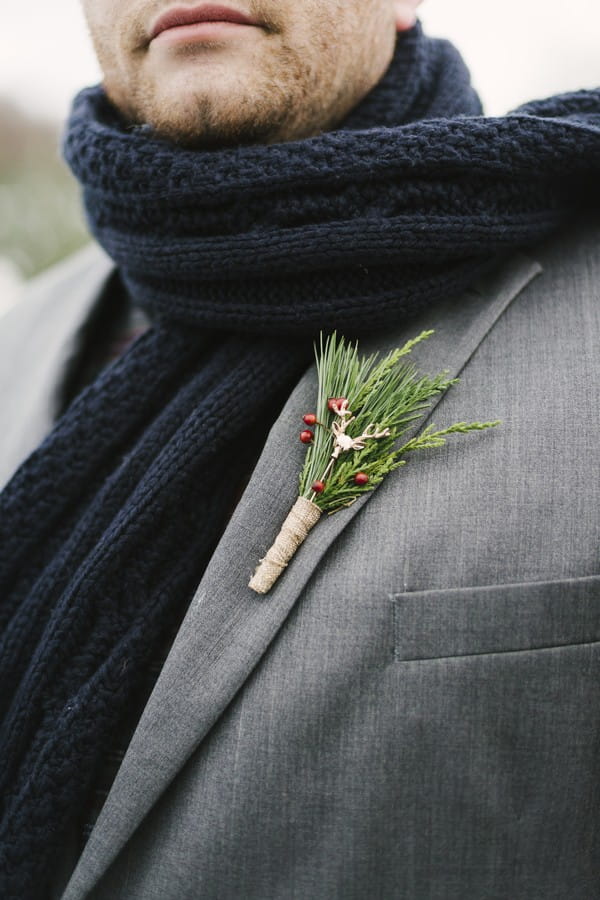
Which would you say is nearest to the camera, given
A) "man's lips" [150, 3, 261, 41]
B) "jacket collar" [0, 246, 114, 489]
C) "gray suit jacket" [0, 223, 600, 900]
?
"gray suit jacket" [0, 223, 600, 900]

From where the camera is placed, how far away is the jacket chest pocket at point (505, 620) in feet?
3.19

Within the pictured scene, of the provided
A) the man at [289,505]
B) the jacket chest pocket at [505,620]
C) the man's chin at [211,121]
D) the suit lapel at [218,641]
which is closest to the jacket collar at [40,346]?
the man at [289,505]

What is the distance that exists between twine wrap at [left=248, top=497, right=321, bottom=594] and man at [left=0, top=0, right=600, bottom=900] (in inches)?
0.7

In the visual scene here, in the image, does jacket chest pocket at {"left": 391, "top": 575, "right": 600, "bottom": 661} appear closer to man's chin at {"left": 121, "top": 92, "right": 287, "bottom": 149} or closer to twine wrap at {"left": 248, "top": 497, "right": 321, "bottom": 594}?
twine wrap at {"left": 248, "top": 497, "right": 321, "bottom": 594}

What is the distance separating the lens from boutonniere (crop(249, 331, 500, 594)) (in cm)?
105

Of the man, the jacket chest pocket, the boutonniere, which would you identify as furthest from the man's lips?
the jacket chest pocket

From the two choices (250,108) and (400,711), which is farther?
(250,108)

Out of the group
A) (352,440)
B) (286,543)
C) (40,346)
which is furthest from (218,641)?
(40,346)

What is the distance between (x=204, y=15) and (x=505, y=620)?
109 centimetres

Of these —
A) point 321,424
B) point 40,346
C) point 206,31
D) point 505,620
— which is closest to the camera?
point 505,620

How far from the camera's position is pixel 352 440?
3.46ft

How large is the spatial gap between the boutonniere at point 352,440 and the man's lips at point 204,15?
0.60 metres

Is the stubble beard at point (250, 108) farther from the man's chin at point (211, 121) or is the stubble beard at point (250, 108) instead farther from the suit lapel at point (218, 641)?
the suit lapel at point (218, 641)

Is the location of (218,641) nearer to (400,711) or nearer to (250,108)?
(400,711)
